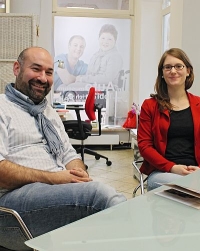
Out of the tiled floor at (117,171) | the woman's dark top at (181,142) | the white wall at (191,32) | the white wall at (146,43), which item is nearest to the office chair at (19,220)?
the woman's dark top at (181,142)

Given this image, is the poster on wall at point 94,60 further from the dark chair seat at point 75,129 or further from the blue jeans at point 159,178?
the blue jeans at point 159,178

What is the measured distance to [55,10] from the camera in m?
6.18

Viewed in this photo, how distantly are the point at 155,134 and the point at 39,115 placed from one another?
0.78 m

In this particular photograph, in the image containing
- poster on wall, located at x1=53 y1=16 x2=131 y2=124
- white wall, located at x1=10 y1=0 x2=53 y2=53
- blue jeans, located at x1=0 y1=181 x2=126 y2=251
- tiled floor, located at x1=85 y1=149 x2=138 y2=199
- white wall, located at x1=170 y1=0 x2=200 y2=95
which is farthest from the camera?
poster on wall, located at x1=53 y1=16 x2=131 y2=124

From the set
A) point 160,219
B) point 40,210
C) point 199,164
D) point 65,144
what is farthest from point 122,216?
point 199,164

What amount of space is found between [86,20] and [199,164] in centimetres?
449

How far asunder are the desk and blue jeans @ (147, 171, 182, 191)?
28.7 inches

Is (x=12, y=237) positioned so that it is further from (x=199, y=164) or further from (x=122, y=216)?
(x=199, y=164)

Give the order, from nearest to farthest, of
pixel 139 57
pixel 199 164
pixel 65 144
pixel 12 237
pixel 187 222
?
pixel 187 222 → pixel 12 237 → pixel 65 144 → pixel 199 164 → pixel 139 57

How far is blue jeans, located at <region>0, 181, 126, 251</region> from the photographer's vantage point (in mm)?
1577

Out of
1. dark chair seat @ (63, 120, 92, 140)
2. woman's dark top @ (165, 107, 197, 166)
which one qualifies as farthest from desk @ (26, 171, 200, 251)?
dark chair seat @ (63, 120, 92, 140)

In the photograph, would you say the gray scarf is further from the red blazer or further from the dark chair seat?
the dark chair seat

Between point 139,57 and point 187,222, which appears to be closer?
point 187,222

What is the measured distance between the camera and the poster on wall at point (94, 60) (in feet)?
20.6
